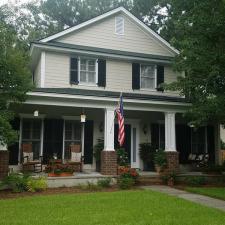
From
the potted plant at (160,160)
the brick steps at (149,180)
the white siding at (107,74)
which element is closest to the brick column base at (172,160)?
the potted plant at (160,160)

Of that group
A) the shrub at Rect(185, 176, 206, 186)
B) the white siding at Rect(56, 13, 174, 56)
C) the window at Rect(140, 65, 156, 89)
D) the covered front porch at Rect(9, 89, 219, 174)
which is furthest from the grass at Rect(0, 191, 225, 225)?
the white siding at Rect(56, 13, 174, 56)

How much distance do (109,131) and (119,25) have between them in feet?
21.5

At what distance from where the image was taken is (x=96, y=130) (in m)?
15.9

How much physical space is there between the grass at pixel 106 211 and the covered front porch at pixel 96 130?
3.81m

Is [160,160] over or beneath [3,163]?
over

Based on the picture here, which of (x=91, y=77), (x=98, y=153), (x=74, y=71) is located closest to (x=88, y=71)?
(x=91, y=77)

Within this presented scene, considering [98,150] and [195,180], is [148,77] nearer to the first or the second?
[98,150]

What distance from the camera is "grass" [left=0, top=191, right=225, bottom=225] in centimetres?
737

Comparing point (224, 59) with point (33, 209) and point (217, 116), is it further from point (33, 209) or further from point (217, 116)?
point (33, 209)

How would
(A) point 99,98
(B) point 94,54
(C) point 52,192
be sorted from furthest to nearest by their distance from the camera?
(B) point 94,54
(A) point 99,98
(C) point 52,192

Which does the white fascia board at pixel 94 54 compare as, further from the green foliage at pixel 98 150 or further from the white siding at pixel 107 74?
the green foliage at pixel 98 150

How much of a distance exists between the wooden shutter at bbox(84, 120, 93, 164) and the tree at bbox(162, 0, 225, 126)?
14.5ft

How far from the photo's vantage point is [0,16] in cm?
2791

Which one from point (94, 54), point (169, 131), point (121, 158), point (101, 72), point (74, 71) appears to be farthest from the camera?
point (101, 72)
